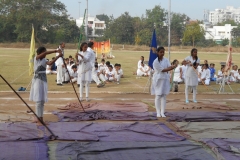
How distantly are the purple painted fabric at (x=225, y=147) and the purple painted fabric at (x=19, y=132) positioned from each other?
2.77 m

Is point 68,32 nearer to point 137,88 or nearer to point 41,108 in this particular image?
point 137,88

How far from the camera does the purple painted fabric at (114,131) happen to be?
21.8 ft

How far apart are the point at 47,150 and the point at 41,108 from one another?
2281 millimetres

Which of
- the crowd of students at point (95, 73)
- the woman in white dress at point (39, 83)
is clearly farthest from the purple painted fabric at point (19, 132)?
the crowd of students at point (95, 73)

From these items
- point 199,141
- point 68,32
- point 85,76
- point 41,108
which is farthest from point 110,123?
point 68,32

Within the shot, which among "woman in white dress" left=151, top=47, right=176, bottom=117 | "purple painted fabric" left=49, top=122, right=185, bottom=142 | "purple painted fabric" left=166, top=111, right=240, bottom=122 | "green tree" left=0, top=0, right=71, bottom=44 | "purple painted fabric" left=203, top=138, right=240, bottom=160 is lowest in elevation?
"purple painted fabric" left=166, top=111, right=240, bottom=122

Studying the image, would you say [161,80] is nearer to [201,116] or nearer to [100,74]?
[201,116]

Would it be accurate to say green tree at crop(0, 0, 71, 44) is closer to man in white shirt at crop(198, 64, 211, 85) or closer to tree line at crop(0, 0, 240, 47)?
tree line at crop(0, 0, 240, 47)

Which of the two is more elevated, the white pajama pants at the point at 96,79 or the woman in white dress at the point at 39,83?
the woman in white dress at the point at 39,83

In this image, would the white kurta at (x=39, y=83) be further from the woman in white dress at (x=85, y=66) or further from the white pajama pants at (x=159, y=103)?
the woman in white dress at (x=85, y=66)

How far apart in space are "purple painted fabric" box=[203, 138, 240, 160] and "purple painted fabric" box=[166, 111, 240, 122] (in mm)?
1818

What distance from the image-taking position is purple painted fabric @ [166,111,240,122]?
845 cm

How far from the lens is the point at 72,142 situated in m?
6.34

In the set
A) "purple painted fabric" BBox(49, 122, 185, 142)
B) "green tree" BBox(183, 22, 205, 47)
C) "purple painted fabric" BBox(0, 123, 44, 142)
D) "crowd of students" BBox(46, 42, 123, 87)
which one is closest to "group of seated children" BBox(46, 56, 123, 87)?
"crowd of students" BBox(46, 42, 123, 87)
